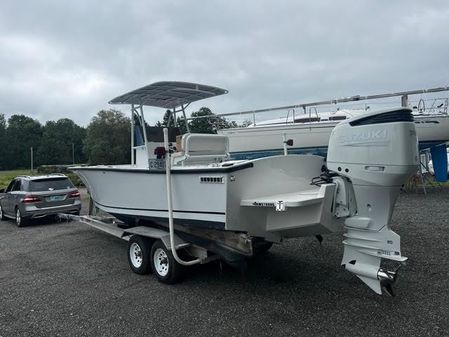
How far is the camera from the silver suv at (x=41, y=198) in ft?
34.7

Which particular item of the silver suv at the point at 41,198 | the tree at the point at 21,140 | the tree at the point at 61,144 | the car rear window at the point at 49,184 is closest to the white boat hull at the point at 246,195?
the silver suv at the point at 41,198

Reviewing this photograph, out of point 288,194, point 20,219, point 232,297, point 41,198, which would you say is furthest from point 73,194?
point 288,194

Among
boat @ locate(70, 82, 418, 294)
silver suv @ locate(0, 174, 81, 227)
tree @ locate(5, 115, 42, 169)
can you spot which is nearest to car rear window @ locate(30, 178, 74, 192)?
silver suv @ locate(0, 174, 81, 227)

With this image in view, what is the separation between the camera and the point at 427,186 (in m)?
14.5

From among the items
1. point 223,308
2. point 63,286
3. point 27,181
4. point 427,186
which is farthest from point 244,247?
point 427,186

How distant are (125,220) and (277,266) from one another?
277 cm

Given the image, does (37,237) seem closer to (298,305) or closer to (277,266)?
(277,266)

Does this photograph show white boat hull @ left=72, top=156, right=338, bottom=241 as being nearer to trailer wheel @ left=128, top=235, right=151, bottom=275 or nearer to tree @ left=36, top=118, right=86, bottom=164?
trailer wheel @ left=128, top=235, right=151, bottom=275

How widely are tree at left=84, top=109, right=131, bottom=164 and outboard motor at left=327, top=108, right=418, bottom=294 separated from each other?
1549 inches

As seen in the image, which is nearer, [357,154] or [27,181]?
[357,154]

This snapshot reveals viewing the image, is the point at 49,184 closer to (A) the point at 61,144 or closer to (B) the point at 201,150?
(B) the point at 201,150

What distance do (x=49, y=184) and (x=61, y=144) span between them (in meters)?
79.8

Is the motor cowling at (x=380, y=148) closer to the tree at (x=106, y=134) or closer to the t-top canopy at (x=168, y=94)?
the t-top canopy at (x=168, y=94)

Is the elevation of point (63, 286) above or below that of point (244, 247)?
below
